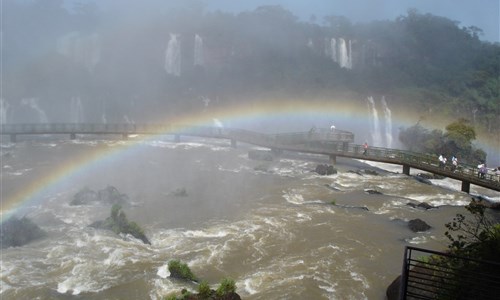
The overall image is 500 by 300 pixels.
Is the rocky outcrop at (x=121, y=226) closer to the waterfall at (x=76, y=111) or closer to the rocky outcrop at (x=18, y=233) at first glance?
the rocky outcrop at (x=18, y=233)

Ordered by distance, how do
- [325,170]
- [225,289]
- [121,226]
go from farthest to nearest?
[325,170], [121,226], [225,289]

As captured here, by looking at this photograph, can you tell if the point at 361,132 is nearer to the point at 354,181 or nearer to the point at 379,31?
the point at 354,181

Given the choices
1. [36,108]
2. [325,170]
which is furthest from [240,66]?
[325,170]

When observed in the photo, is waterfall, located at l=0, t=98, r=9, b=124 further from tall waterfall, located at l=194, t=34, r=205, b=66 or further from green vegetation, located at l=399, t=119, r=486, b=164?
green vegetation, located at l=399, t=119, r=486, b=164

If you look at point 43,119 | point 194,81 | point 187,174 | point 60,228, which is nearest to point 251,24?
point 194,81

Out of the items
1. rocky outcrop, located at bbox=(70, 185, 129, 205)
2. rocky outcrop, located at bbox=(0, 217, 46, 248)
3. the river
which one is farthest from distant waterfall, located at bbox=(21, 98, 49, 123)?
rocky outcrop, located at bbox=(0, 217, 46, 248)

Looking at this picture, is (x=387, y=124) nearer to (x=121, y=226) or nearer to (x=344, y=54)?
(x=344, y=54)
